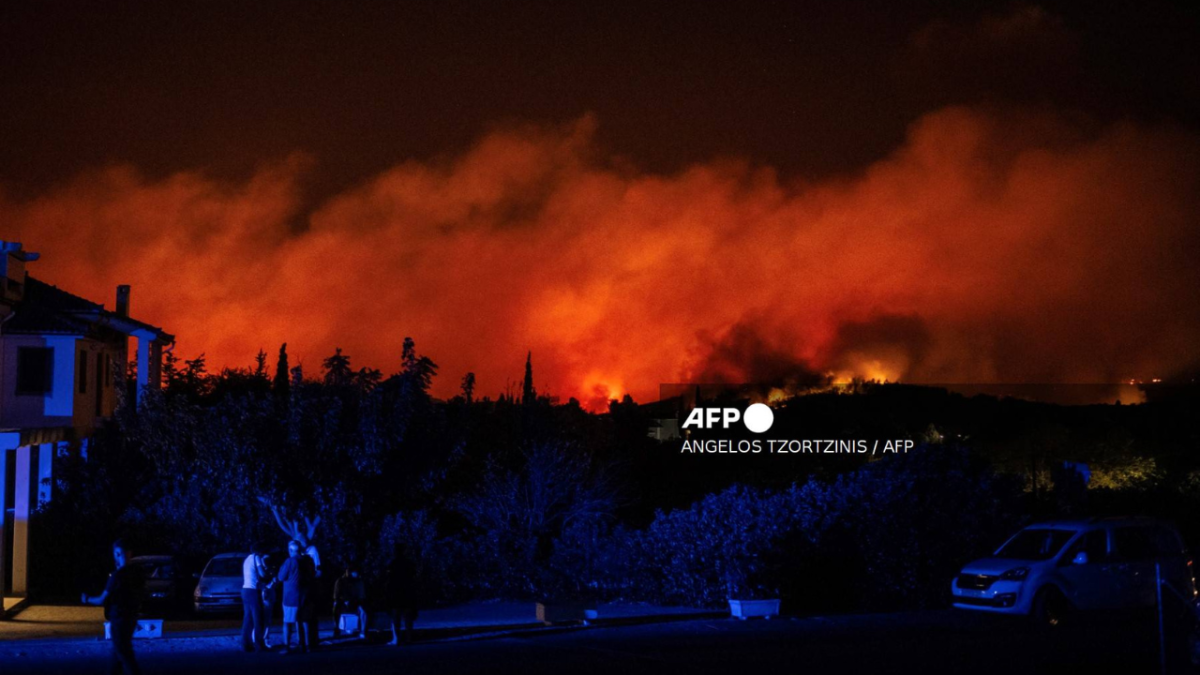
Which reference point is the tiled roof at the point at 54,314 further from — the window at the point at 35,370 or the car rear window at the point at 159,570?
the car rear window at the point at 159,570

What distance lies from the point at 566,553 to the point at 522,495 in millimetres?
2629

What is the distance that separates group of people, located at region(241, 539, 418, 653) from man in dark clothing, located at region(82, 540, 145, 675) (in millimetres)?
3610

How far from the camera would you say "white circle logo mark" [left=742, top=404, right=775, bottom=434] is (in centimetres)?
3925

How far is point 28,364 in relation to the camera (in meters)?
27.0

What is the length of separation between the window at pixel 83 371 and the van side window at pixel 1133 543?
2219 cm

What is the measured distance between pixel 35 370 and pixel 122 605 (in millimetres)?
17132

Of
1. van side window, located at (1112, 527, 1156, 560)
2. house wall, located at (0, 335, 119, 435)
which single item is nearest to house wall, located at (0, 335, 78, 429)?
house wall, located at (0, 335, 119, 435)

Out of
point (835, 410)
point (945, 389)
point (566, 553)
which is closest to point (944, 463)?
point (566, 553)

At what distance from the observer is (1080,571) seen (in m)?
18.2

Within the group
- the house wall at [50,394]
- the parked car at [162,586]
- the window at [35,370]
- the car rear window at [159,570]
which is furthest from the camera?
the window at [35,370]

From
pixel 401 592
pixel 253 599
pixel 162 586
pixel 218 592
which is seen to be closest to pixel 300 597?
pixel 253 599

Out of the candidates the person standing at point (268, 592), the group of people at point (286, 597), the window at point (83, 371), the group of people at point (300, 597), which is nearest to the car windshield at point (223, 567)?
the group of people at point (300, 597)

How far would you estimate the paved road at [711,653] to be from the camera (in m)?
14.1

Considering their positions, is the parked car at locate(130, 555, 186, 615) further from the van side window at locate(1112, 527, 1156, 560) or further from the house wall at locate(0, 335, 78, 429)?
the van side window at locate(1112, 527, 1156, 560)
